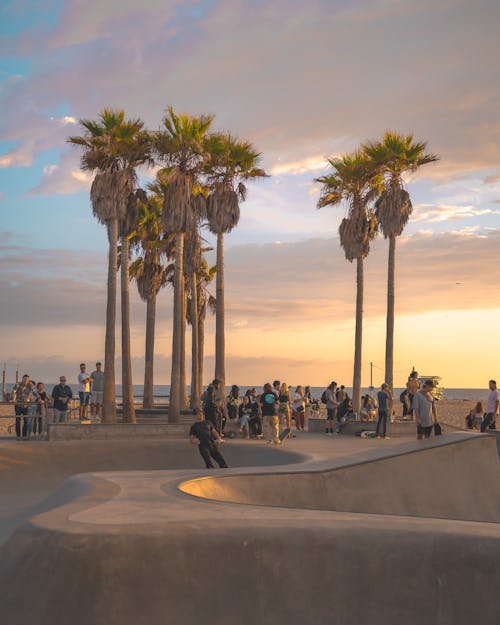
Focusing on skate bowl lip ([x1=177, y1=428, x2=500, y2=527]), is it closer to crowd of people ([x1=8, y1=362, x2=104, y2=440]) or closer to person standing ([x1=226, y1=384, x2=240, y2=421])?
person standing ([x1=226, y1=384, x2=240, y2=421])

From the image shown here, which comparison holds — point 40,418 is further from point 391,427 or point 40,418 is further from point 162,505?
point 162,505

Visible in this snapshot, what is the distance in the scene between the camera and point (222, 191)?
106ft

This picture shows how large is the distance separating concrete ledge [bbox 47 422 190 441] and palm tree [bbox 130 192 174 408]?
12.8 metres

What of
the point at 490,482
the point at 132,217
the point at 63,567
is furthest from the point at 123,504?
the point at 132,217

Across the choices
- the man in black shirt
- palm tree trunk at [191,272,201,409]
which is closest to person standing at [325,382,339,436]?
palm tree trunk at [191,272,201,409]

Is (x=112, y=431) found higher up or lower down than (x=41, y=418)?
lower down

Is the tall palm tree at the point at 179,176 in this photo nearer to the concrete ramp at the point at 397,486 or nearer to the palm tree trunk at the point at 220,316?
the palm tree trunk at the point at 220,316

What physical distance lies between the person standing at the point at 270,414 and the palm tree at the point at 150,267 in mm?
16373

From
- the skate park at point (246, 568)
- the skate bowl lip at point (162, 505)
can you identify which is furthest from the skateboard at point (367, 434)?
the skate park at point (246, 568)

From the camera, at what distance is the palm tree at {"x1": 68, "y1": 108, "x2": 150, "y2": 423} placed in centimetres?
2748

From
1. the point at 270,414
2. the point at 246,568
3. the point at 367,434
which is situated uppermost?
the point at 270,414

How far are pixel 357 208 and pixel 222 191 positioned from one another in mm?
8070

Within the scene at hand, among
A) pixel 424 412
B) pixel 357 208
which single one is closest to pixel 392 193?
pixel 357 208

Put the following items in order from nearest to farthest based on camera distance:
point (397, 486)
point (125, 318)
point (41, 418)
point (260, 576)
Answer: point (260, 576) < point (397, 486) < point (41, 418) < point (125, 318)
